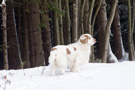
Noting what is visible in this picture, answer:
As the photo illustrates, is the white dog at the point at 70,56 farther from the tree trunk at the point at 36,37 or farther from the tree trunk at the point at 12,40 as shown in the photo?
the tree trunk at the point at 12,40

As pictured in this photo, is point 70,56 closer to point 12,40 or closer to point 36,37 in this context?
point 36,37

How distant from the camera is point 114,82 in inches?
129

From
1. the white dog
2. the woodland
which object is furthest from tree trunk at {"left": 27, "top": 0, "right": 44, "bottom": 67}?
the white dog

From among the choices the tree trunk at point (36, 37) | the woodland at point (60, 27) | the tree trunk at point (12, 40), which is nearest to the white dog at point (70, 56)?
the woodland at point (60, 27)

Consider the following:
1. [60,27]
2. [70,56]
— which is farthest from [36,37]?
[70,56]

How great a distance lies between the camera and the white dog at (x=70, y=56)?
452cm

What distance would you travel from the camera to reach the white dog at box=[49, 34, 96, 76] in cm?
452

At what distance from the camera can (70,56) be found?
4867mm

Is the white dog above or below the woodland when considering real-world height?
below

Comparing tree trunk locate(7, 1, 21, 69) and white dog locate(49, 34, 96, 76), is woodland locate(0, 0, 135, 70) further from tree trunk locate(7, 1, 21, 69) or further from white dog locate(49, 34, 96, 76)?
white dog locate(49, 34, 96, 76)

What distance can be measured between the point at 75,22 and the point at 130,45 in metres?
3.81

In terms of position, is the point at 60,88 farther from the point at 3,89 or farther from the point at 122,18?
the point at 122,18

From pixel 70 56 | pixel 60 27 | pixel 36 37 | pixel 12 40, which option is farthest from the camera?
pixel 12 40

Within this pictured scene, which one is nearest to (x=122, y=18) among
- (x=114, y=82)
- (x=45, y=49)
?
(x=45, y=49)
